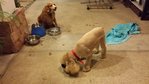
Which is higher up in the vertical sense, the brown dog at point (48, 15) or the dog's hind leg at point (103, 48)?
the brown dog at point (48, 15)

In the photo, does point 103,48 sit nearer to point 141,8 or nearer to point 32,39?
point 32,39

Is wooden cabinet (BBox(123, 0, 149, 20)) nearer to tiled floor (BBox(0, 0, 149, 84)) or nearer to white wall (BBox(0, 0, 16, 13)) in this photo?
tiled floor (BBox(0, 0, 149, 84))

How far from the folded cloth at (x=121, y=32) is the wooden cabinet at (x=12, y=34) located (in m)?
1.23

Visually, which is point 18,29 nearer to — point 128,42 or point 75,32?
point 75,32

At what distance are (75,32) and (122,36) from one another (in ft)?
2.43

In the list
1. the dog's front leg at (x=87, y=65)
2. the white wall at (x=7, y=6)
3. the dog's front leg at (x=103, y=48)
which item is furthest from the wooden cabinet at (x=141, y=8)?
the white wall at (x=7, y=6)

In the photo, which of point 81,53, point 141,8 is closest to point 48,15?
point 81,53

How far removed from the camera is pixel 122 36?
2.79 metres

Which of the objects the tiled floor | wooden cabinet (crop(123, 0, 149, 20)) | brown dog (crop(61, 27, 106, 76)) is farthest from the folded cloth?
brown dog (crop(61, 27, 106, 76))

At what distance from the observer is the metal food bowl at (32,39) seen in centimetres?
268

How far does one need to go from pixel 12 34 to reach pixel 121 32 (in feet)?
5.17

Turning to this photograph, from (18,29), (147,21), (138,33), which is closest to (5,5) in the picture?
(18,29)

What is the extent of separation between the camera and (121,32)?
9.43ft

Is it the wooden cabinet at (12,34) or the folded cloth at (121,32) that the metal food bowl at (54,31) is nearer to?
the wooden cabinet at (12,34)
